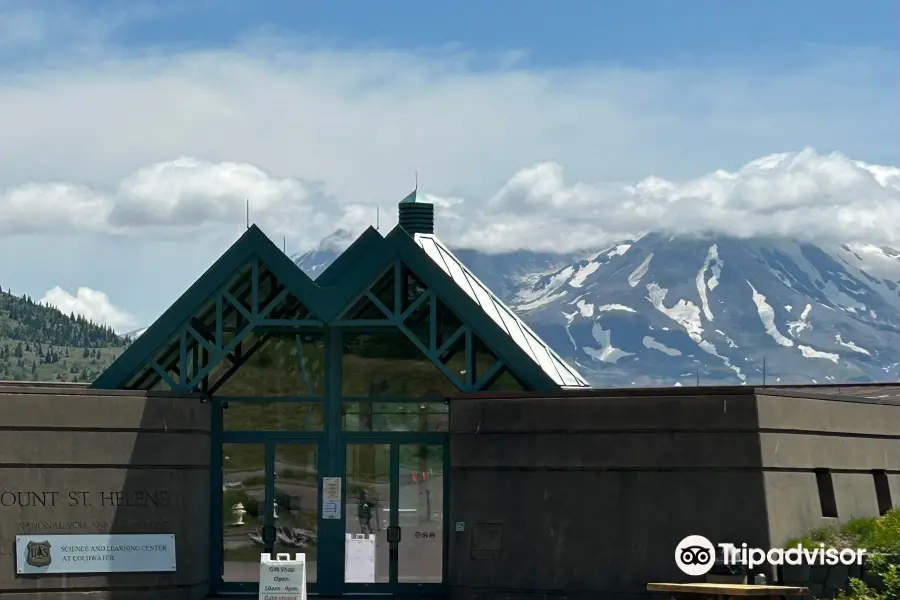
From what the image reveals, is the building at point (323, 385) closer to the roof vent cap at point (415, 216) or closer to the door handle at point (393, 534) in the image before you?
the door handle at point (393, 534)

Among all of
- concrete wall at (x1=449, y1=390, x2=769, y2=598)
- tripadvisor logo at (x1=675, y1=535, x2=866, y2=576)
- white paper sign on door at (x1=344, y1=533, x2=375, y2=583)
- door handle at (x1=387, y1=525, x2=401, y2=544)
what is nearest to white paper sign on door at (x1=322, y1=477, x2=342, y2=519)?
white paper sign on door at (x1=344, y1=533, x2=375, y2=583)

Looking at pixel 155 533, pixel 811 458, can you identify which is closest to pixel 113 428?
pixel 155 533

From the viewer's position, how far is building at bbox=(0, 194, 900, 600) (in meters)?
25.4

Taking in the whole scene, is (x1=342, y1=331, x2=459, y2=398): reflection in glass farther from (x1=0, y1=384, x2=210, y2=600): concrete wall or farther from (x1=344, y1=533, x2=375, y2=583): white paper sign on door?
(x1=0, y1=384, x2=210, y2=600): concrete wall

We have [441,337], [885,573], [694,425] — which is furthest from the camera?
[441,337]

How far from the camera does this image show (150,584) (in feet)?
86.2

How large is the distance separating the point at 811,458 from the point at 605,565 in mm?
3834

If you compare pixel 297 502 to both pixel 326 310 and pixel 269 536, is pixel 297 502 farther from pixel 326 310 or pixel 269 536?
pixel 326 310

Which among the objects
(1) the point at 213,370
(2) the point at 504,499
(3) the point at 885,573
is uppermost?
(1) the point at 213,370

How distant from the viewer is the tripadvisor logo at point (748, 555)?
24688 millimetres

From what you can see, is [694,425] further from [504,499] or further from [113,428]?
[113,428]

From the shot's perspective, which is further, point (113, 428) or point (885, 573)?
point (113, 428)

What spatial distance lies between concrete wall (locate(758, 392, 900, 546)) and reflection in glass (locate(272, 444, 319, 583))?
7738mm

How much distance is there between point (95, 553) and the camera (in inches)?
1027
